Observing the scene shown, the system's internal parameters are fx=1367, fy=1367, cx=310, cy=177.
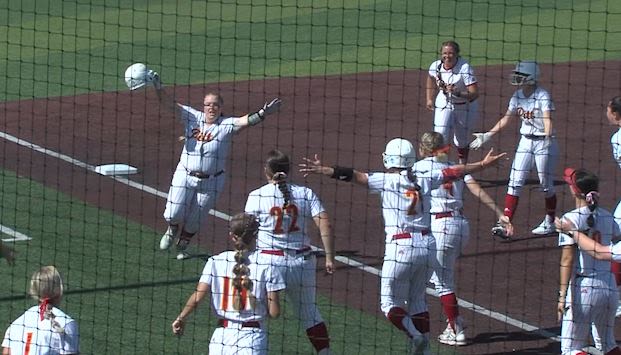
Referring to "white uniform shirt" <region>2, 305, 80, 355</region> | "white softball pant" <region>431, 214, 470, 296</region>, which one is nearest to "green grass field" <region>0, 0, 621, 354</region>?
"white softball pant" <region>431, 214, 470, 296</region>

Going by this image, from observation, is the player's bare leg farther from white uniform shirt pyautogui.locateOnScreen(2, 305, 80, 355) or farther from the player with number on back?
white uniform shirt pyautogui.locateOnScreen(2, 305, 80, 355)

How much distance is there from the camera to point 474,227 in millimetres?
14297

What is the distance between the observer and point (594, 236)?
9.72 metres

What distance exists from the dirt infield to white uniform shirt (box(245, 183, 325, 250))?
1.62 meters

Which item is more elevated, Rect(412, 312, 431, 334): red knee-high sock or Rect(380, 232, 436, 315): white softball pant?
Rect(380, 232, 436, 315): white softball pant

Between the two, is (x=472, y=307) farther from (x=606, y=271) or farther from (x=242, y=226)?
(x=242, y=226)

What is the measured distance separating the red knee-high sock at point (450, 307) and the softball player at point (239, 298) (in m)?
2.21

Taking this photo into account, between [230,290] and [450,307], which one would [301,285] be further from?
[230,290]

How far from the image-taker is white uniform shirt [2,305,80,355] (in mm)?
8016

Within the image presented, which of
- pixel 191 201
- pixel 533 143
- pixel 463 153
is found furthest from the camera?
pixel 463 153

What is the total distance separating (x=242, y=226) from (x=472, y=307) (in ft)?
11.6

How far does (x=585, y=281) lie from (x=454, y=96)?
585cm

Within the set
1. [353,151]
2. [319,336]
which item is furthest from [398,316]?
[353,151]

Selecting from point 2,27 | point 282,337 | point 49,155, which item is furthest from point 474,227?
point 2,27
